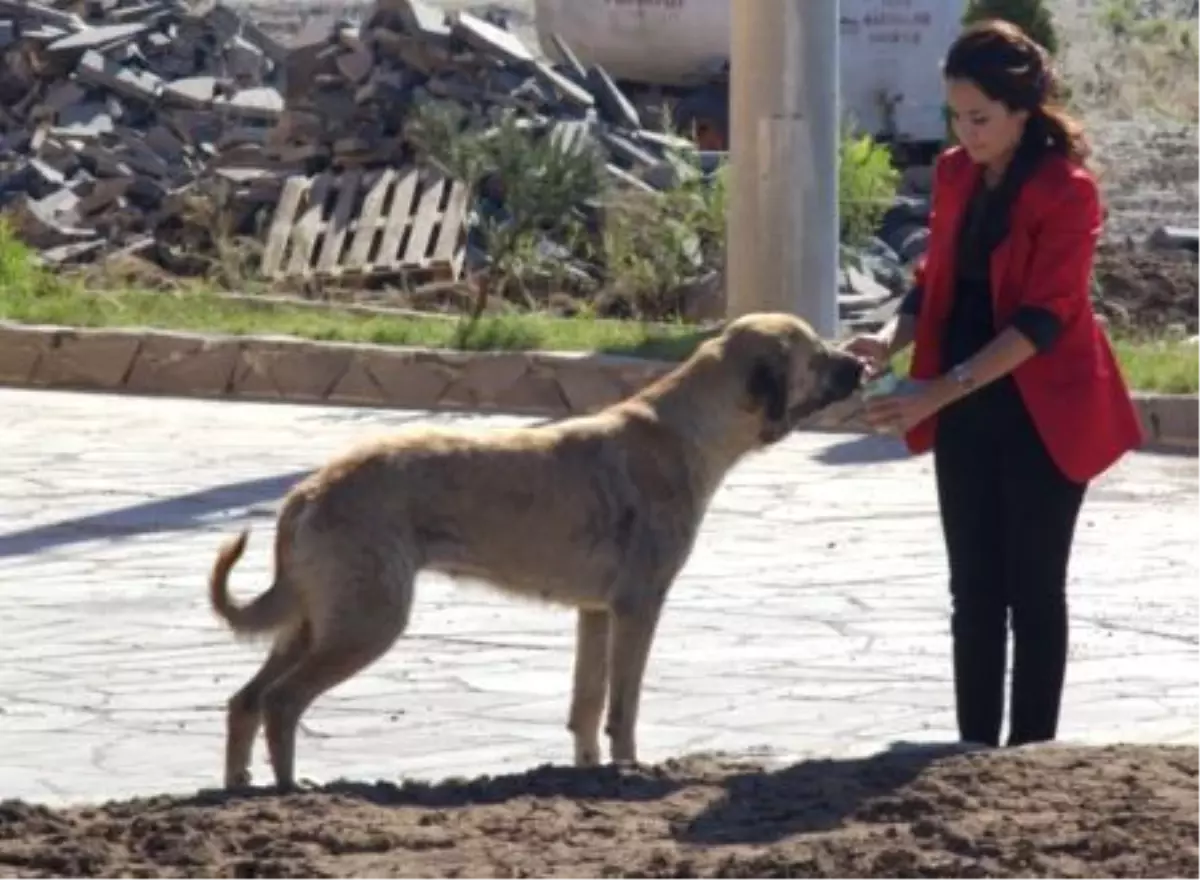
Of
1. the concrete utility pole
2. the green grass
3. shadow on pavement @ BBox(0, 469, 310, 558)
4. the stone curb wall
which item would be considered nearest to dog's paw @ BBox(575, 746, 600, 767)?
shadow on pavement @ BBox(0, 469, 310, 558)

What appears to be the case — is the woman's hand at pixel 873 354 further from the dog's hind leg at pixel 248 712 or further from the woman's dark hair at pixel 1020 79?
the dog's hind leg at pixel 248 712

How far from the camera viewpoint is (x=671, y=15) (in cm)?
2717

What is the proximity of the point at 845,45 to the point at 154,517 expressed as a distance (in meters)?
15.0

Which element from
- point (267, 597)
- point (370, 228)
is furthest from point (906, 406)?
point (370, 228)

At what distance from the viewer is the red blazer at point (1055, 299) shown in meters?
7.43

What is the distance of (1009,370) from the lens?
7.38m

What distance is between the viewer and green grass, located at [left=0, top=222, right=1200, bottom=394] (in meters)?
15.6

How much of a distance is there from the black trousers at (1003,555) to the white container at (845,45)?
1803 centimetres

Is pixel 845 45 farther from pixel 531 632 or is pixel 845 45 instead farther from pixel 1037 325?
pixel 1037 325

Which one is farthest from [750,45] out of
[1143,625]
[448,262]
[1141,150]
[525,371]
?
[1141,150]

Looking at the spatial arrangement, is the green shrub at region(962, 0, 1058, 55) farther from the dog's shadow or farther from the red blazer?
the dog's shadow

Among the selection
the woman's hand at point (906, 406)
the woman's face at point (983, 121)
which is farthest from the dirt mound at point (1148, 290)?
the woman's hand at point (906, 406)

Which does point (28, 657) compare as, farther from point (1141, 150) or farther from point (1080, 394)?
point (1141, 150)

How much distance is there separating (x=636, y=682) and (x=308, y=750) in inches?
45.2
